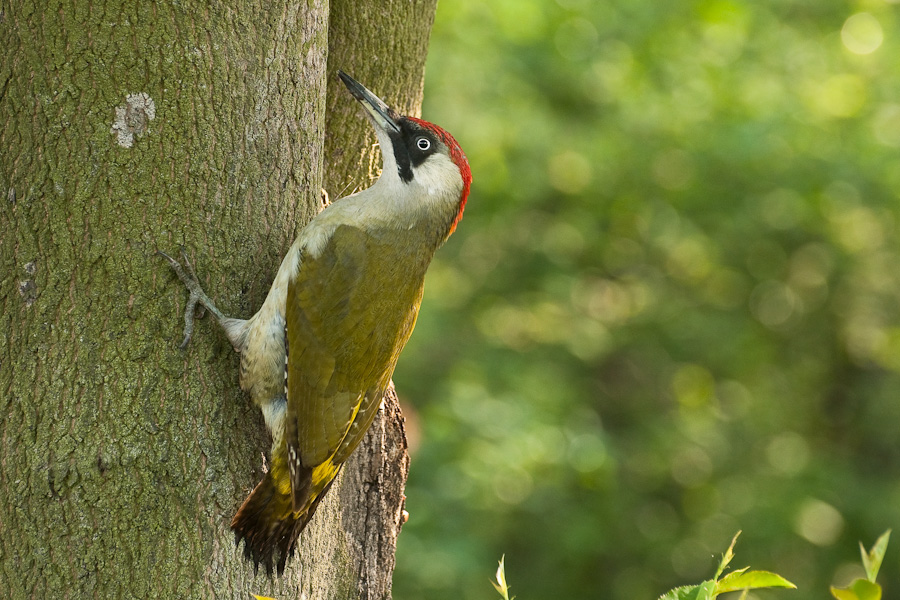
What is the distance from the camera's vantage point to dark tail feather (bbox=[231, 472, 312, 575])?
7.98 ft

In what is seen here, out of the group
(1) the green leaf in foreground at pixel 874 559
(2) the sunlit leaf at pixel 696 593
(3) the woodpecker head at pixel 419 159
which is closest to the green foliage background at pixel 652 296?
(3) the woodpecker head at pixel 419 159

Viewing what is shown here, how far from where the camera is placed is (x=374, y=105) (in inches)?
126

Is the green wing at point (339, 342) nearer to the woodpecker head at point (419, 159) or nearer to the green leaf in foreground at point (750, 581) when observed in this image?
the woodpecker head at point (419, 159)

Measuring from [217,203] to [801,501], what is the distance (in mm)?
7060

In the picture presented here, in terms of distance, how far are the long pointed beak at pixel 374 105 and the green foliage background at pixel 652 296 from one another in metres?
3.56

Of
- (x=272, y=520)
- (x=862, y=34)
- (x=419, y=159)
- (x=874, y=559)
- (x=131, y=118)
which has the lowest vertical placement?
(x=272, y=520)

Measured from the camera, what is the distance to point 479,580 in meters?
7.09

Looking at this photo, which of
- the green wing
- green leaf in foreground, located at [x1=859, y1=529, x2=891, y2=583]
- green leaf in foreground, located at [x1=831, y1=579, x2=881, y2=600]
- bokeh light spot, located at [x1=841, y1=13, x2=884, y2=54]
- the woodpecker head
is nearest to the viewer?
green leaf in foreground, located at [x1=831, y1=579, x2=881, y2=600]

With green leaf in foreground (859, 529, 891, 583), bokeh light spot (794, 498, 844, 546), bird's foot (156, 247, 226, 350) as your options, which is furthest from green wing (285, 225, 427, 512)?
bokeh light spot (794, 498, 844, 546)

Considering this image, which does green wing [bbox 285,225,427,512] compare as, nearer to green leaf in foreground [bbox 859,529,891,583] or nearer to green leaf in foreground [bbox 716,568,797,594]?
green leaf in foreground [bbox 716,568,797,594]

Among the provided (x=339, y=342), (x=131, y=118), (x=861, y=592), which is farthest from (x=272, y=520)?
(x=861, y=592)

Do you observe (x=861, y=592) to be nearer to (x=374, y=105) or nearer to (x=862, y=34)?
(x=374, y=105)

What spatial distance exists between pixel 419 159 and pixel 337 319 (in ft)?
2.44

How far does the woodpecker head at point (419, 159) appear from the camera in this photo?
3.26 metres
